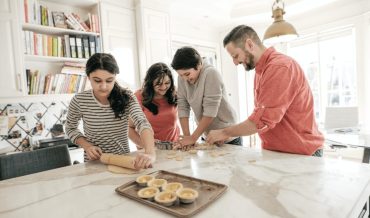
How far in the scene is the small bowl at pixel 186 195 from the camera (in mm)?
715

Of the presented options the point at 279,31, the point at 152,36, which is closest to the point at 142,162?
the point at 279,31

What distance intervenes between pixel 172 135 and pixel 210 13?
2.83 m

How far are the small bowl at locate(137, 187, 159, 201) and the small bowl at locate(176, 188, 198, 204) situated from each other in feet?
0.28

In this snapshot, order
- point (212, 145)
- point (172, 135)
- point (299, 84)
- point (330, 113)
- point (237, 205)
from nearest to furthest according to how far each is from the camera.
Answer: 1. point (237, 205)
2. point (299, 84)
3. point (212, 145)
4. point (172, 135)
5. point (330, 113)

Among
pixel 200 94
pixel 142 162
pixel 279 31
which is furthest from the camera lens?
pixel 279 31

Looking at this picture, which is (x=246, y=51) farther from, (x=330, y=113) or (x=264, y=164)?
(x=330, y=113)

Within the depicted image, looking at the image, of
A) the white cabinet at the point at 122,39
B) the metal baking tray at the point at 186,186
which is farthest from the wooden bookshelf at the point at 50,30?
the metal baking tray at the point at 186,186

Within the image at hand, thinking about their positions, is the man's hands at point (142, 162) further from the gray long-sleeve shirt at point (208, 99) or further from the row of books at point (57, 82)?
the row of books at point (57, 82)

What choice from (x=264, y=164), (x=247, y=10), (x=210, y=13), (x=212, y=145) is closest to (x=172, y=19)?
(x=210, y=13)

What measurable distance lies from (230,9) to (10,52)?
10.7 ft

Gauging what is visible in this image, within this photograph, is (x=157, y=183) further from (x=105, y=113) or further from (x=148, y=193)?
(x=105, y=113)

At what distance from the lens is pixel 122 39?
2945 mm

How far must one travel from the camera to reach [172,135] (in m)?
1.82

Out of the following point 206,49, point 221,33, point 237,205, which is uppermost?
point 221,33
